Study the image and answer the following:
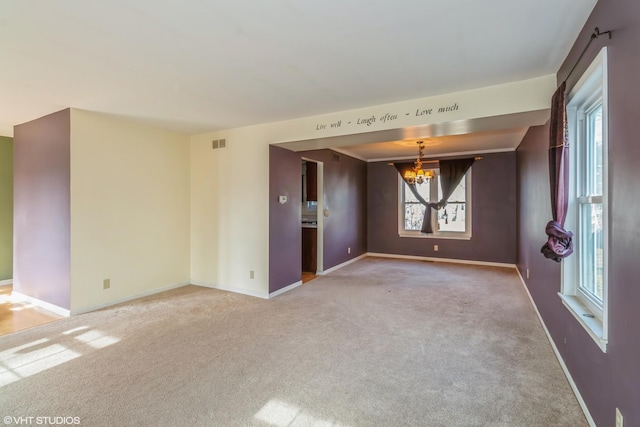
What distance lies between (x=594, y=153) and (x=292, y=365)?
2675mm

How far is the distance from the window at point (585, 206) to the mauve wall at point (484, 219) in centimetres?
436

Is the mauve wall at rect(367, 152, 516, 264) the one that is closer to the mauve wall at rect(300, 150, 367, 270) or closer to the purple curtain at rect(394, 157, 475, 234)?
the purple curtain at rect(394, 157, 475, 234)

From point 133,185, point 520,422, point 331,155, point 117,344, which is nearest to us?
point 520,422

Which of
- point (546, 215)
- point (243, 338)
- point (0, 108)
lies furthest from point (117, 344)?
point (546, 215)

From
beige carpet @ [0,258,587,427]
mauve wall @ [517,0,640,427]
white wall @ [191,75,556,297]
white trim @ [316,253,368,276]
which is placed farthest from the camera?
white trim @ [316,253,368,276]

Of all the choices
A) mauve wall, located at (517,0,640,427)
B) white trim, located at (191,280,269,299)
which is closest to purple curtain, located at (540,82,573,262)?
mauve wall, located at (517,0,640,427)

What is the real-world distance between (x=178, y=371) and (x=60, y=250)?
2.43m

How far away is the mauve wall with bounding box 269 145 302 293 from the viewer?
14.2ft

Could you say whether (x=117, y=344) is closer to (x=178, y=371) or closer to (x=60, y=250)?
(x=178, y=371)

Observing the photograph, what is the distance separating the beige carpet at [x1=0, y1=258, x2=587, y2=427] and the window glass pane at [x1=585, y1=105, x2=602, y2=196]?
1407 millimetres

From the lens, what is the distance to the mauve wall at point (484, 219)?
6.25m

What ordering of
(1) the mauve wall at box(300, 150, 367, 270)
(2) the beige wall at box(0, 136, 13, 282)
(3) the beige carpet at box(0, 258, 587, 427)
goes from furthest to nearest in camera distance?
1. (1) the mauve wall at box(300, 150, 367, 270)
2. (2) the beige wall at box(0, 136, 13, 282)
3. (3) the beige carpet at box(0, 258, 587, 427)

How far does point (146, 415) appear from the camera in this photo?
1.88 meters

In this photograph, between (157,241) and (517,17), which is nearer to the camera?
(517,17)
